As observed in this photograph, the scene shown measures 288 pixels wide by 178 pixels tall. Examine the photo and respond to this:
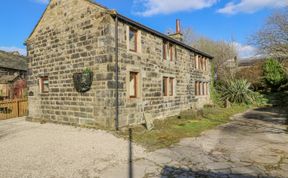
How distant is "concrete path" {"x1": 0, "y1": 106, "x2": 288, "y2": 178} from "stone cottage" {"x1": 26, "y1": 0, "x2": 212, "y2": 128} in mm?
1872

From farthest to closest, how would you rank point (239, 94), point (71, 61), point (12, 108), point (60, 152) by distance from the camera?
point (239, 94) → point (12, 108) → point (71, 61) → point (60, 152)

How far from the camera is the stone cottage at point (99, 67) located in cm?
1102

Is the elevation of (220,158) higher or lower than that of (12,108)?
lower

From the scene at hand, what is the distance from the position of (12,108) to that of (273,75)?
93.5 ft

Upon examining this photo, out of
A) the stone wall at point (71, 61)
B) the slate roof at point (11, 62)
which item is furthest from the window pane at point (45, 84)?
the slate roof at point (11, 62)

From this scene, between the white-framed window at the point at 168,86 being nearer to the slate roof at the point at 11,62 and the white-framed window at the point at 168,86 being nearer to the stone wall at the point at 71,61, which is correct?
the stone wall at the point at 71,61

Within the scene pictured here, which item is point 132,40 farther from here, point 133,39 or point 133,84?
point 133,84

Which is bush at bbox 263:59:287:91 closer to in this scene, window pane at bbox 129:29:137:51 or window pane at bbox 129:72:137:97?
window pane at bbox 129:29:137:51

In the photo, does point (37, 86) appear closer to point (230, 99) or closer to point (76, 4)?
point (76, 4)

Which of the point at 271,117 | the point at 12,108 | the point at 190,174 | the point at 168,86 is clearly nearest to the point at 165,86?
the point at 168,86

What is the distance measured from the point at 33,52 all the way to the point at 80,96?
543 centimetres

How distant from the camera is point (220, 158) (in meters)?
6.99

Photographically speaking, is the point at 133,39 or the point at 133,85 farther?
the point at 133,39

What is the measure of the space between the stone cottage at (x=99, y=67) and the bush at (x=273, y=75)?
1854 cm
